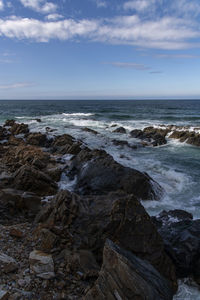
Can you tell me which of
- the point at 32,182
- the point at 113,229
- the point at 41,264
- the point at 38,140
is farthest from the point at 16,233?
the point at 38,140

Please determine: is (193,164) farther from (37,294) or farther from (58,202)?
(37,294)

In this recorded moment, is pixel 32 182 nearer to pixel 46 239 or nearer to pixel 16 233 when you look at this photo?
pixel 16 233

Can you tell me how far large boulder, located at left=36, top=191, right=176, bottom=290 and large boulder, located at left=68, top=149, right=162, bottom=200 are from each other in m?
3.49

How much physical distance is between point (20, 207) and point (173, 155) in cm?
1424

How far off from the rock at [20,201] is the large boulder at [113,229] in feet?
4.66

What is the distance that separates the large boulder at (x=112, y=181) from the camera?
31.9 feet

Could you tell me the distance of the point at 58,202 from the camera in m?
6.47

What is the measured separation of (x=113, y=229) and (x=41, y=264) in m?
2.00

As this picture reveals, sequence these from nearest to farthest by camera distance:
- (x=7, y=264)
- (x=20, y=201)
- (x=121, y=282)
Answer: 1. (x=121, y=282)
2. (x=7, y=264)
3. (x=20, y=201)

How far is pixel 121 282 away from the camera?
3.45 m

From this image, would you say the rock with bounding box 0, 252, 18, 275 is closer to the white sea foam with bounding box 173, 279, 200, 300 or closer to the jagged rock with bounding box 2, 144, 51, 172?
the white sea foam with bounding box 173, 279, 200, 300

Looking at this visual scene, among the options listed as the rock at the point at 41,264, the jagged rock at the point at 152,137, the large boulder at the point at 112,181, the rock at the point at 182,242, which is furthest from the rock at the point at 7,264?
the jagged rock at the point at 152,137

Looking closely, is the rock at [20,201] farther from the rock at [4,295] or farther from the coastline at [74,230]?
the rock at [4,295]

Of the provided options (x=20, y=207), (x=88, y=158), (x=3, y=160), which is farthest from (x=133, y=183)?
(x=3, y=160)
